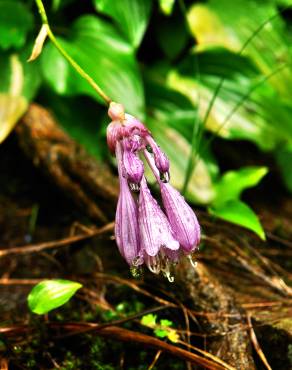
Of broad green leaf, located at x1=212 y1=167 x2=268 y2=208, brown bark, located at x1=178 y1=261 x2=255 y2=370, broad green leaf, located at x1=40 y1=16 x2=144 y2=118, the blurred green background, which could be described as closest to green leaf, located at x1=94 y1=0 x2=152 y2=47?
the blurred green background

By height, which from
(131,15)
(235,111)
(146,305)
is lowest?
(146,305)

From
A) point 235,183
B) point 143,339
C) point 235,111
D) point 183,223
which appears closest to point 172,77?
point 235,111

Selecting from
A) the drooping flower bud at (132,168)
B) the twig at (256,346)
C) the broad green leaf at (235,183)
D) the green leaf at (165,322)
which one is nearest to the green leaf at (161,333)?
the green leaf at (165,322)

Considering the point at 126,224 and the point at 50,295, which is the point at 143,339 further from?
the point at 126,224

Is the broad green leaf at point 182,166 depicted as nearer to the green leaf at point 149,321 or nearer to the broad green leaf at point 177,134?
the broad green leaf at point 177,134

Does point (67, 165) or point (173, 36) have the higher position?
point (173, 36)

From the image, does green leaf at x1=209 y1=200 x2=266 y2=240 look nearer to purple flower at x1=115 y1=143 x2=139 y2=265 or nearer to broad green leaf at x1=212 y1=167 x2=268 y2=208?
broad green leaf at x1=212 y1=167 x2=268 y2=208

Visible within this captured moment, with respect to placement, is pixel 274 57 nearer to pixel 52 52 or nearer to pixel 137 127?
pixel 52 52
